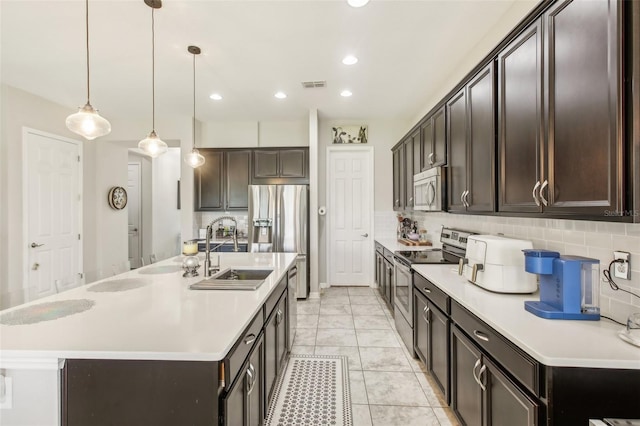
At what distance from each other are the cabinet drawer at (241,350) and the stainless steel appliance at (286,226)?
9.08 feet

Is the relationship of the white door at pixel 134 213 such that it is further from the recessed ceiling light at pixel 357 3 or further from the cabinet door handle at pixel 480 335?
the cabinet door handle at pixel 480 335

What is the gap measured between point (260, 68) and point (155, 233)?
5.11 m

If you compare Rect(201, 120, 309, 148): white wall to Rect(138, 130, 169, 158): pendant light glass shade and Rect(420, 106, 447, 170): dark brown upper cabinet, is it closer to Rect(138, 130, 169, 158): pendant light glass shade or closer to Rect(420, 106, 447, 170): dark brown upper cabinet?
Rect(420, 106, 447, 170): dark brown upper cabinet

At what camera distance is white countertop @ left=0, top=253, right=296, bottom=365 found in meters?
1.03

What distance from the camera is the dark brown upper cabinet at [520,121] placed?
149 centimetres

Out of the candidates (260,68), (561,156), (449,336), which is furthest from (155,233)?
(561,156)

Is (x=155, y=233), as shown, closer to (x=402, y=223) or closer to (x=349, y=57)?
(x=402, y=223)

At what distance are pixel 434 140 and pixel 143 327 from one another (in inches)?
114

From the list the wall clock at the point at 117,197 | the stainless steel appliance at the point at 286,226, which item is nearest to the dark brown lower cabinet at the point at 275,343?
the stainless steel appliance at the point at 286,226

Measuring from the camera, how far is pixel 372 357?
2721 millimetres

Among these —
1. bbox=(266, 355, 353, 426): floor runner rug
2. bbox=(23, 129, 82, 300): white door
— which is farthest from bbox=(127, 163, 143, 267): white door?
bbox=(266, 355, 353, 426): floor runner rug

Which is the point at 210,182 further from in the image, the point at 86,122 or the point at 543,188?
the point at 543,188

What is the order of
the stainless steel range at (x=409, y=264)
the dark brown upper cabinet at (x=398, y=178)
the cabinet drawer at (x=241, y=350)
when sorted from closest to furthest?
the cabinet drawer at (x=241, y=350), the stainless steel range at (x=409, y=264), the dark brown upper cabinet at (x=398, y=178)

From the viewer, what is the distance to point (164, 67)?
311 centimetres
